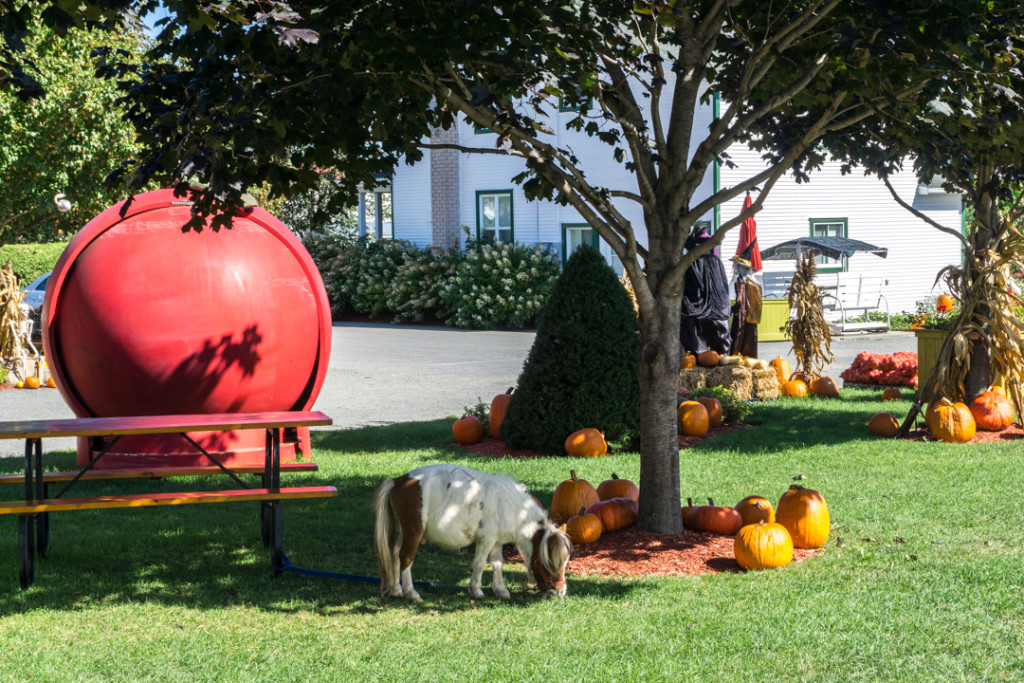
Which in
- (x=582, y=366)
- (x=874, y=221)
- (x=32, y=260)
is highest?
(x=874, y=221)

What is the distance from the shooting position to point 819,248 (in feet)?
76.1

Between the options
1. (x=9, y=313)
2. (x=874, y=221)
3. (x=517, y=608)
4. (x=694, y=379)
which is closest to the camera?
(x=517, y=608)

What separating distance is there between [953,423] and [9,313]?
44.1 ft

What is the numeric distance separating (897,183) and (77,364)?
24284 millimetres

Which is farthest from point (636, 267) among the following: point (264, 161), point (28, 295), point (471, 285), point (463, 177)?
point (463, 177)

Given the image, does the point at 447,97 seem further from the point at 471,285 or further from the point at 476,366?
the point at 471,285

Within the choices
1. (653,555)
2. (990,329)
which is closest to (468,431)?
(653,555)

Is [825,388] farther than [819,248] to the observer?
No

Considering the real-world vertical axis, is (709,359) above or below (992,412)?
above

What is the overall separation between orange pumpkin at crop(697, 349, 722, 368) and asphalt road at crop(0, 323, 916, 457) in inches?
103

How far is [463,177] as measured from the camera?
2977 cm

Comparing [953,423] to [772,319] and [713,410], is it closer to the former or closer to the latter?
[713,410]

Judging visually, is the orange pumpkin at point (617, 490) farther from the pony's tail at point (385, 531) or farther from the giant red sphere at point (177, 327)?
the giant red sphere at point (177, 327)

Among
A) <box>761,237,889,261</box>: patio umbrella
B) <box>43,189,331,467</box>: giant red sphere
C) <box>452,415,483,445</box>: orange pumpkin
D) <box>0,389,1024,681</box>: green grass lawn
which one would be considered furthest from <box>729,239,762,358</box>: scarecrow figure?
<box>761,237,889,261</box>: patio umbrella
